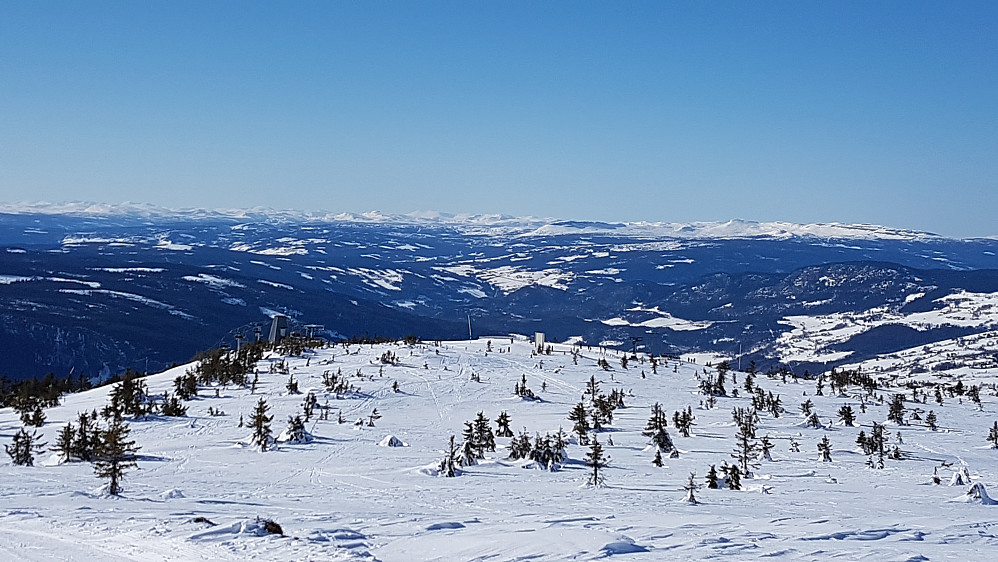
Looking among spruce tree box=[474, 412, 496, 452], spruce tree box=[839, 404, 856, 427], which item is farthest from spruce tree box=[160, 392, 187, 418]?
spruce tree box=[839, 404, 856, 427]

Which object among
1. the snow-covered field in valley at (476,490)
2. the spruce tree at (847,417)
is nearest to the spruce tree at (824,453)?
the snow-covered field in valley at (476,490)

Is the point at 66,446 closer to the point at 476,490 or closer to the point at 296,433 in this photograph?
the point at 296,433

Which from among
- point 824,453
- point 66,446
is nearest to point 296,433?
point 66,446

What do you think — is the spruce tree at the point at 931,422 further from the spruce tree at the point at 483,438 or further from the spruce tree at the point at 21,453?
the spruce tree at the point at 21,453

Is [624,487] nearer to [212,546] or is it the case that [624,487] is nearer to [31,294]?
[212,546]

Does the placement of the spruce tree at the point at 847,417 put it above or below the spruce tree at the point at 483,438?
below

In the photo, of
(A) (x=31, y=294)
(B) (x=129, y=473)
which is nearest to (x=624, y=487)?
(B) (x=129, y=473)

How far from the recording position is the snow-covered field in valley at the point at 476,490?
10602 millimetres

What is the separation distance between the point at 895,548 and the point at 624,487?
7029 millimetres

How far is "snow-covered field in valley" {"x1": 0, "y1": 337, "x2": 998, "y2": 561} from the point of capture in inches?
417

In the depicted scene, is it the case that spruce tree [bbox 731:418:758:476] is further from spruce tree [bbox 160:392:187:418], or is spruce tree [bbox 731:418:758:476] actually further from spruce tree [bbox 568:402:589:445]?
spruce tree [bbox 160:392:187:418]

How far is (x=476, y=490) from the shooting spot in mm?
16688

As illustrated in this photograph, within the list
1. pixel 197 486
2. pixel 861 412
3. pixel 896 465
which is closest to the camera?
pixel 197 486

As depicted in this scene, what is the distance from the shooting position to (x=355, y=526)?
39.2 ft
